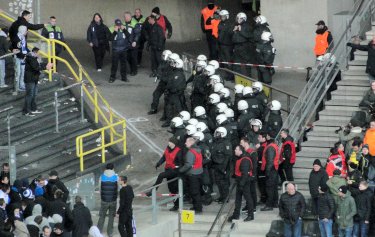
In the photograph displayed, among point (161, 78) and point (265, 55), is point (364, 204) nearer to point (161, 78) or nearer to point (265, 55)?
point (161, 78)

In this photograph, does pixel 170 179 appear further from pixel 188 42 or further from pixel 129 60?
pixel 188 42

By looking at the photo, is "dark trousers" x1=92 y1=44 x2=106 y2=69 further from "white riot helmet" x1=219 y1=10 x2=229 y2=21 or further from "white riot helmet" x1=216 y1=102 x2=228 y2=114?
"white riot helmet" x1=216 y1=102 x2=228 y2=114

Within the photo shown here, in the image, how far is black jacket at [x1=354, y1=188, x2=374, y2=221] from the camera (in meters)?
32.7

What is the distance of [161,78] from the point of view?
38.6m

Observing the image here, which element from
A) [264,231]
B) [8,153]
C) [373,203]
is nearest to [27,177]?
[8,153]

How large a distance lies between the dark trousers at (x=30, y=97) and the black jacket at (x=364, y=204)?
28.1ft

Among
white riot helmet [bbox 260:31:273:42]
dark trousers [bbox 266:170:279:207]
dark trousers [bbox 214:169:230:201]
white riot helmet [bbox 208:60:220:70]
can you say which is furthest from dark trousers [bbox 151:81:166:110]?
dark trousers [bbox 266:170:279:207]

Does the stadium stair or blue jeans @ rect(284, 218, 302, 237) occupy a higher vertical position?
the stadium stair

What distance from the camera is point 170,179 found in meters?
35.0

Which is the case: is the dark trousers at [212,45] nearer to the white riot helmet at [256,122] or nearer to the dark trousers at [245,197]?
the white riot helmet at [256,122]

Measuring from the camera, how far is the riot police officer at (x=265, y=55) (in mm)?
39938

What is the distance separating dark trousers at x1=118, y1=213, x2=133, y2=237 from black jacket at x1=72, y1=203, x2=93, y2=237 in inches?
42.8

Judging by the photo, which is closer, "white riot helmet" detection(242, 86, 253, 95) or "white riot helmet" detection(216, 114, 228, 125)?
"white riot helmet" detection(216, 114, 228, 125)

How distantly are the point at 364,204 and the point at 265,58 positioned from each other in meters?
8.17
